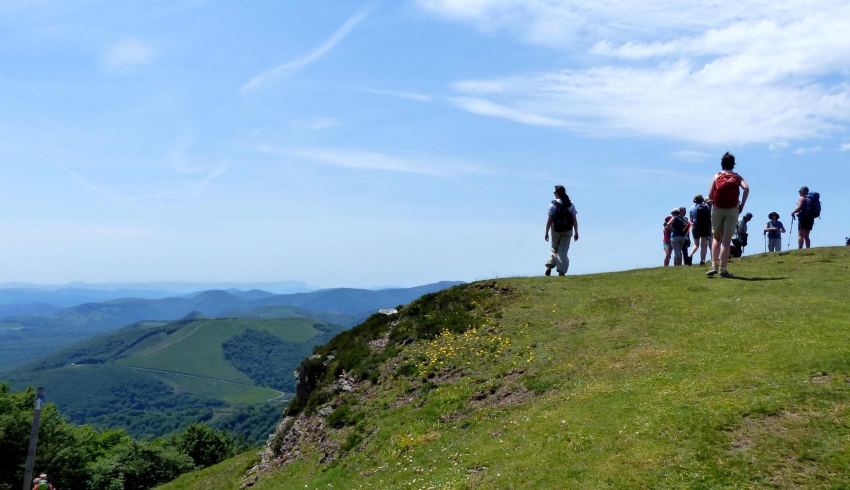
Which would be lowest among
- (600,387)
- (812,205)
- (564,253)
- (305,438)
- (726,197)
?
(305,438)

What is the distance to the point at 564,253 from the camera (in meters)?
28.4

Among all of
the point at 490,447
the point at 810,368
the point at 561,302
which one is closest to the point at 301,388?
the point at 561,302

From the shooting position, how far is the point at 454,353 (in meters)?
22.0

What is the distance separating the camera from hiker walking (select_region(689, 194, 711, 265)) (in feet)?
91.1

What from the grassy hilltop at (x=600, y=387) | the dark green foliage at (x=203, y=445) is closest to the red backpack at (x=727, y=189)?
the grassy hilltop at (x=600, y=387)

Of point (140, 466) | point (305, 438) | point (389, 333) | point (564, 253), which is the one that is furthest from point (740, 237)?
point (140, 466)

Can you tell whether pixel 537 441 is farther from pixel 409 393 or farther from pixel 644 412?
pixel 409 393

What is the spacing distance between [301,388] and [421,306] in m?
7.33

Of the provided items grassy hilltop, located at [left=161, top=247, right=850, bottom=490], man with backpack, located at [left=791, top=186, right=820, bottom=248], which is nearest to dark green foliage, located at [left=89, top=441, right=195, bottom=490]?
grassy hilltop, located at [left=161, top=247, right=850, bottom=490]

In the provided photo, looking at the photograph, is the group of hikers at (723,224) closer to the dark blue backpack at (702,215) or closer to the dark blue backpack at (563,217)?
the dark blue backpack at (702,215)

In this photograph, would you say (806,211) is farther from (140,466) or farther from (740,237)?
(140,466)

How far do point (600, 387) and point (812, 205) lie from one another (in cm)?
2322

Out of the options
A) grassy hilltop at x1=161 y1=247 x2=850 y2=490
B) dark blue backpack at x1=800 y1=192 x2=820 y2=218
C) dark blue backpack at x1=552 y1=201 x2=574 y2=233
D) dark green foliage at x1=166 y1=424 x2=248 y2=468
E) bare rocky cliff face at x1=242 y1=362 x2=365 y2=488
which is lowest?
dark green foliage at x1=166 y1=424 x2=248 y2=468

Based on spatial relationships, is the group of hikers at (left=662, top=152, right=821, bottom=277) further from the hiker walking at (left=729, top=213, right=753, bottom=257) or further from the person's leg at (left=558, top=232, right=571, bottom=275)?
the person's leg at (left=558, top=232, right=571, bottom=275)
